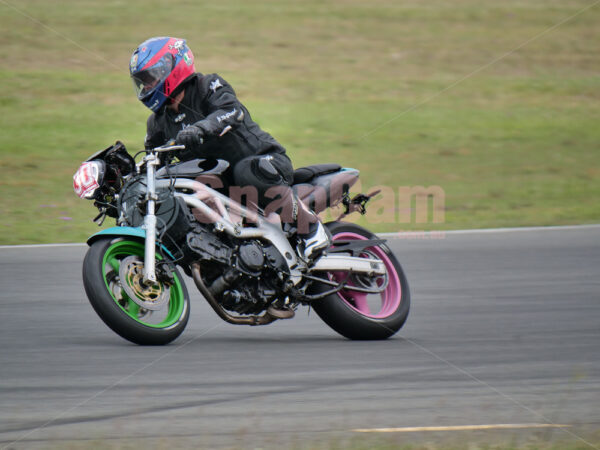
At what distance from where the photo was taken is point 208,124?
19.8ft

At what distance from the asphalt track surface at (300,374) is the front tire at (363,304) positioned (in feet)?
0.41

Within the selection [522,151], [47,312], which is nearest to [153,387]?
[47,312]

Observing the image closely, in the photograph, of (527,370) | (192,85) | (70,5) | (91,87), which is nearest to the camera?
(527,370)

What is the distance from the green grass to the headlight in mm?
5409

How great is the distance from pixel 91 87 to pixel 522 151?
825 centimetres

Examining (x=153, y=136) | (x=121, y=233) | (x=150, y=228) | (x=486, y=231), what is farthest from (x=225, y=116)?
(x=486, y=231)

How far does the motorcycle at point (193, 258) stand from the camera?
5852 mm

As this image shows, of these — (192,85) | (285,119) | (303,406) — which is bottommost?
(303,406)

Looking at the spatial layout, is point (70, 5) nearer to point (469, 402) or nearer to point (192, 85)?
point (192, 85)

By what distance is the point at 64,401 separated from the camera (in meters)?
4.99

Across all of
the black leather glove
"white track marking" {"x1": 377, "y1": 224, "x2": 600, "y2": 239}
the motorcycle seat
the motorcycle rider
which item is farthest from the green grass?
the black leather glove

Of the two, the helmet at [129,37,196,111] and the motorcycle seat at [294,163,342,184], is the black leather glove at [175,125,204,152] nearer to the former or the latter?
the helmet at [129,37,196,111]

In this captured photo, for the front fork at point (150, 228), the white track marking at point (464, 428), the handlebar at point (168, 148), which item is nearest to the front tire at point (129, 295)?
the front fork at point (150, 228)

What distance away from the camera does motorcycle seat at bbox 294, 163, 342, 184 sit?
6906 millimetres
